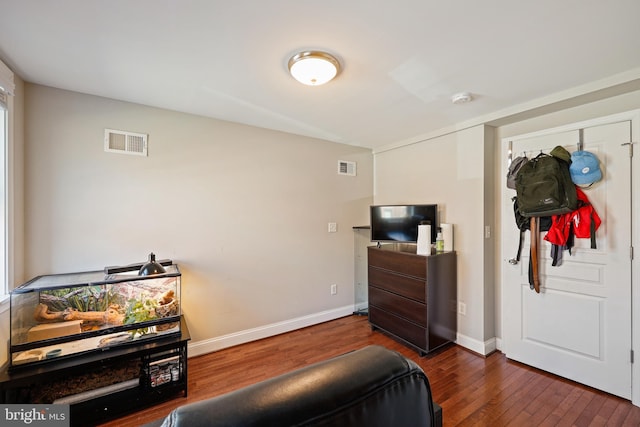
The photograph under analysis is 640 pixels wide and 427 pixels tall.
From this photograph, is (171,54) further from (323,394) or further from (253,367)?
(253,367)

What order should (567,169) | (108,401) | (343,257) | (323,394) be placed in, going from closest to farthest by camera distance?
(323,394)
(108,401)
(567,169)
(343,257)

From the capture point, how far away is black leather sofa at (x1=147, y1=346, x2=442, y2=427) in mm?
505

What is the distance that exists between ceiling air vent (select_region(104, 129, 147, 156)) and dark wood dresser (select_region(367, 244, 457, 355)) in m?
2.60

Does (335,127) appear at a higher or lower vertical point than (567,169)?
higher

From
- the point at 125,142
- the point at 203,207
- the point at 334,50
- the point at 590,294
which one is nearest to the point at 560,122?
the point at 590,294

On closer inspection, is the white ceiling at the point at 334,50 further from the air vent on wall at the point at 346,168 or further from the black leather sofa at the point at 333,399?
the black leather sofa at the point at 333,399

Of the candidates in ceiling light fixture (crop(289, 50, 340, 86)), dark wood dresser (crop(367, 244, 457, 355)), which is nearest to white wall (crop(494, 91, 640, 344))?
dark wood dresser (crop(367, 244, 457, 355))

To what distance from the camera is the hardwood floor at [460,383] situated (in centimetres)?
180

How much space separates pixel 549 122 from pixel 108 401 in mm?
4127

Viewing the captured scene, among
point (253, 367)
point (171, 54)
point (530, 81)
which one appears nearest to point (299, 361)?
point (253, 367)

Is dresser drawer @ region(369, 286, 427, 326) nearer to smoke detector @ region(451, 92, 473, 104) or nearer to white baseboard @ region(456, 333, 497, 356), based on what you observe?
white baseboard @ region(456, 333, 497, 356)

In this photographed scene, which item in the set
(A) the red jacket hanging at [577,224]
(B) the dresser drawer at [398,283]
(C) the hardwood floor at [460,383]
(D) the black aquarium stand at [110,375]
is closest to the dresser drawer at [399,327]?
(C) the hardwood floor at [460,383]

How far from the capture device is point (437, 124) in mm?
2824

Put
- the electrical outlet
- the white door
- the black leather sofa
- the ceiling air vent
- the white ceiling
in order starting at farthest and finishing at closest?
the electrical outlet
the ceiling air vent
the white door
the white ceiling
the black leather sofa
